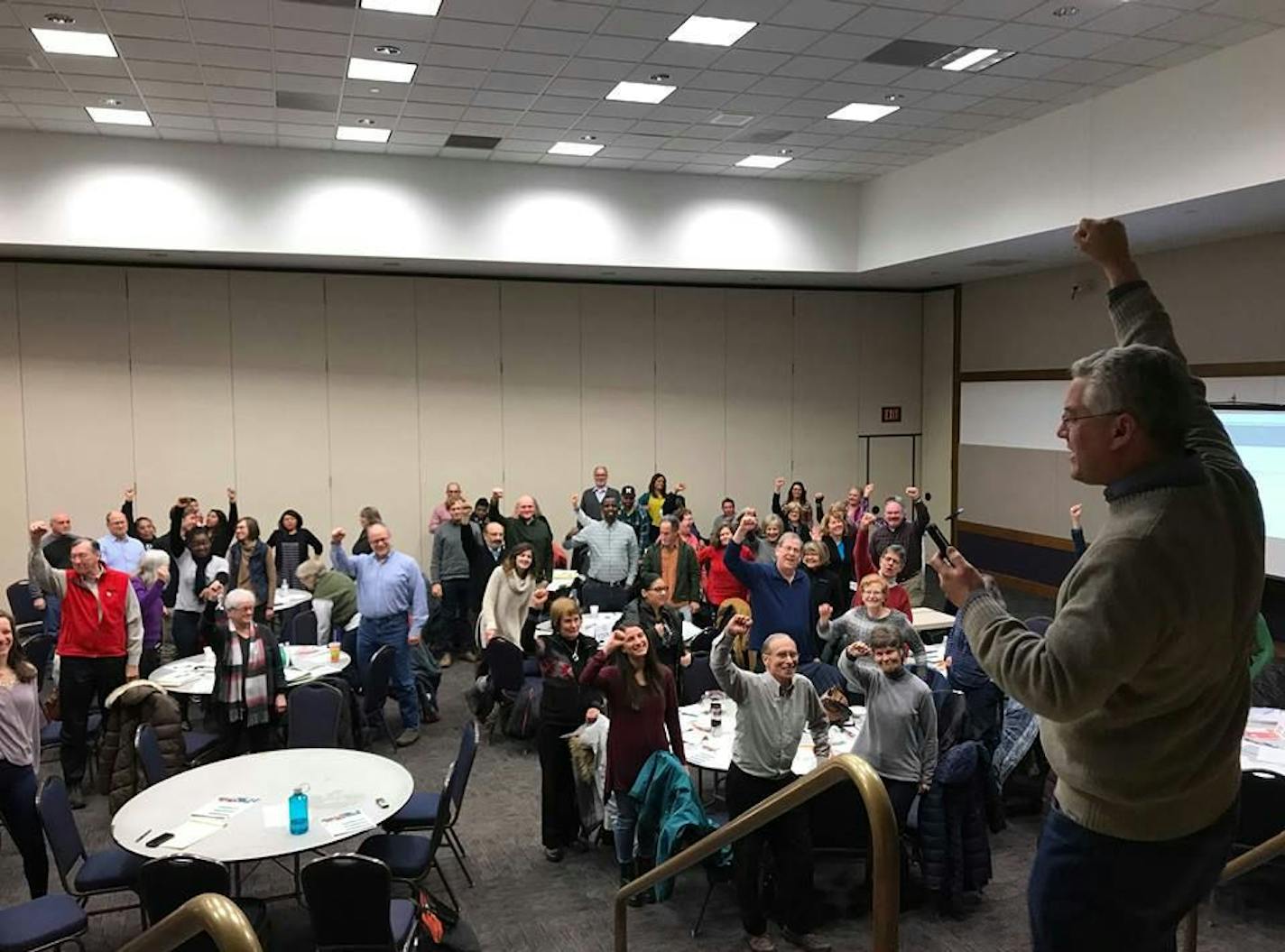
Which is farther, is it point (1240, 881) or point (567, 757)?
point (567, 757)

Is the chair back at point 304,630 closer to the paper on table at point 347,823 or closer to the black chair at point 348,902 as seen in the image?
the paper on table at point 347,823

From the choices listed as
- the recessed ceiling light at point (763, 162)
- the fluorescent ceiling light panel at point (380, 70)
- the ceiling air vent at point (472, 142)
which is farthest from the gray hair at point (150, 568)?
the recessed ceiling light at point (763, 162)

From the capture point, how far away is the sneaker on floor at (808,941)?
511cm

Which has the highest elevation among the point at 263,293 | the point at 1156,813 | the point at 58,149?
the point at 58,149

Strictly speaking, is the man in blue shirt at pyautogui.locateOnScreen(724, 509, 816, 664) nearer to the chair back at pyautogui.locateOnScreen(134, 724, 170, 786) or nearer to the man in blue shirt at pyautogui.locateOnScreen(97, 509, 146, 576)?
the chair back at pyautogui.locateOnScreen(134, 724, 170, 786)

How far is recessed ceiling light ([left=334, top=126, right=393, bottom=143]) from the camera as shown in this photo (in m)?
10.3

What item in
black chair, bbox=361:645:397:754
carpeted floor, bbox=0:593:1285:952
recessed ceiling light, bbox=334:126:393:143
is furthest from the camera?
recessed ceiling light, bbox=334:126:393:143

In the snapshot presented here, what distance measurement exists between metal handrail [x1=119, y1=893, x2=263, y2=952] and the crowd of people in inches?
54.4

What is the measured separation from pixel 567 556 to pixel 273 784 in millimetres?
7418

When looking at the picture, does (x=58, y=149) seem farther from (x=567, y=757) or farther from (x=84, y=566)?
(x=567, y=757)

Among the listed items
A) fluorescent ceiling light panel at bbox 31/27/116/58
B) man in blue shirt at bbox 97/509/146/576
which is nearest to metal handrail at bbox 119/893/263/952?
fluorescent ceiling light panel at bbox 31/27/116/58

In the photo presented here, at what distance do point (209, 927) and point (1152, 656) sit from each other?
167 cm

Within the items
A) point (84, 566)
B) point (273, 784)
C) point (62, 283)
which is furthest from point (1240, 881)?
point (62, 283)

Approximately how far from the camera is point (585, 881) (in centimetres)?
591
